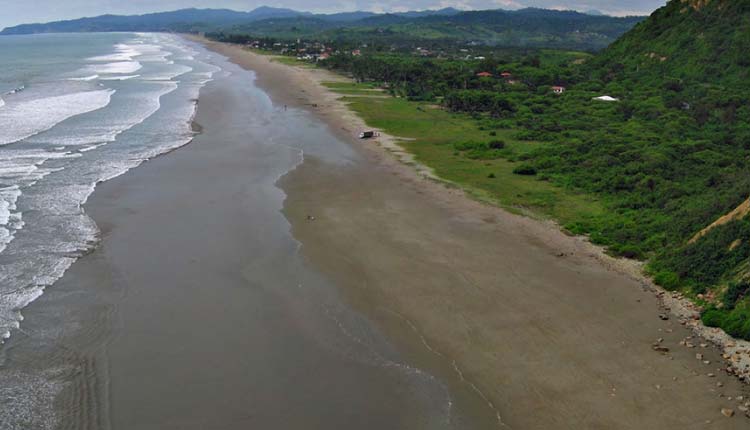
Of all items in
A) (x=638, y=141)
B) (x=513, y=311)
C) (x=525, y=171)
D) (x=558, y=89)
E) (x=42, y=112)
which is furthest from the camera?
(x=558, y=89)

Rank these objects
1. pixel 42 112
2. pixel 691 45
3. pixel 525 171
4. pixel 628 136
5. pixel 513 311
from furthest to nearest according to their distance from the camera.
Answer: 1. pixel 691 45
2. pixel 42 112
3. pixel 628 136
4. pixel 525 171
5. pixel 513 311

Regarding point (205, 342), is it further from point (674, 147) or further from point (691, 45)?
point (691, 45)

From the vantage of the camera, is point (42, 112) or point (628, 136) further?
point (42, 112)

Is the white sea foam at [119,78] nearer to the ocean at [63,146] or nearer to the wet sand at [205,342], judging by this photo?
the ocean at [63,146]

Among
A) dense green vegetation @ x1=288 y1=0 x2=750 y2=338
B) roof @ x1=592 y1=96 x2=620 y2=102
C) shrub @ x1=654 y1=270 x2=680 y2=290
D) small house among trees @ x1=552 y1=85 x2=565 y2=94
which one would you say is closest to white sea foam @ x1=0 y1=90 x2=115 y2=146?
dense green vegetation @ x1=288 y1=0 x2=750 y2=338

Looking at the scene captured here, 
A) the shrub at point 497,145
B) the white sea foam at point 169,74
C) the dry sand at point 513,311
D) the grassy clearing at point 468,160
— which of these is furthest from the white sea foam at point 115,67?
the dry sand at point 513,311

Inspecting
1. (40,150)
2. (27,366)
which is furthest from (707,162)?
(40,150)

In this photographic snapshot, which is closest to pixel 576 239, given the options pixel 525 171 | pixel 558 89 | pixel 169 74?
pixel 525 171

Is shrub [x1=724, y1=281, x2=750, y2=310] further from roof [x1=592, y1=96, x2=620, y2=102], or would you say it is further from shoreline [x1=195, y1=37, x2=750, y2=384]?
roof [x1=592, y1=96, x2=620, y2=102]
